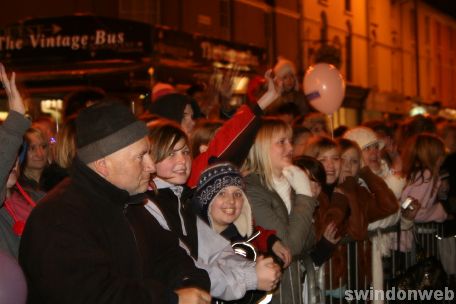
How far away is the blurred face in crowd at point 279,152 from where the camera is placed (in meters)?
5.36

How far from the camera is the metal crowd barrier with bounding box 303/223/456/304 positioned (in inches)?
219

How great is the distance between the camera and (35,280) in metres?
2.99

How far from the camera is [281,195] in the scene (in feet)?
17.7

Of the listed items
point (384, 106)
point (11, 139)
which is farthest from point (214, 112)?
point (384, 106)

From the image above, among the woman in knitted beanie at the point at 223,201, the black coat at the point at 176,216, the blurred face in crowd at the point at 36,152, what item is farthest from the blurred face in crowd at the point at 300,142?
the black coat at the point at 176,216

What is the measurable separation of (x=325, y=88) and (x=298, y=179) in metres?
4.63

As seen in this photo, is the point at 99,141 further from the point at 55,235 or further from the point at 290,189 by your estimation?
the point at 290,189

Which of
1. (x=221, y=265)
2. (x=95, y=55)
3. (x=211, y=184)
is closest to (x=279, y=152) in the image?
(x=211, y=184)

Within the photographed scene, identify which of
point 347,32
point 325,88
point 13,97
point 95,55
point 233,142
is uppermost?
point 347,32

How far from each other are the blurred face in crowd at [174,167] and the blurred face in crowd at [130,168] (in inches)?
35.3

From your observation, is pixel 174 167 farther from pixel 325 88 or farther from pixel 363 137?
pixel 325 88

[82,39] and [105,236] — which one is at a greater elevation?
[82,39]

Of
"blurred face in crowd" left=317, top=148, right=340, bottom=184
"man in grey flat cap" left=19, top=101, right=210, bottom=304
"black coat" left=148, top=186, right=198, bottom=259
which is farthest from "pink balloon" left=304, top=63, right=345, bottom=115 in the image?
"man in grey flat cap" left=19, top=101, right=210, bottom=304

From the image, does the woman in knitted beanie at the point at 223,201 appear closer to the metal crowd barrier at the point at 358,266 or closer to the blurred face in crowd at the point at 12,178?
the metal crowd barrier at the point at 358,266
